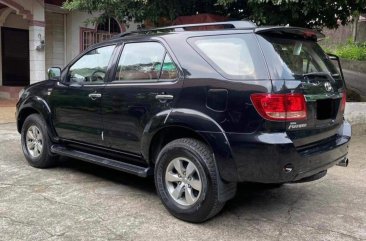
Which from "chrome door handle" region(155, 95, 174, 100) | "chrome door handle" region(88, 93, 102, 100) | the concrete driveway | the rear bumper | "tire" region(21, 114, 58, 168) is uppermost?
"chrome door handle" region(155, 95, 174, 100)

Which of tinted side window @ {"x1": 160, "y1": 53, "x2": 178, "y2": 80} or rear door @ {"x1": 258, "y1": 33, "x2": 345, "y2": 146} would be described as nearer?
rear door @ {"x1": 258, "y1": 33, "x2": 345, "y2": 146}

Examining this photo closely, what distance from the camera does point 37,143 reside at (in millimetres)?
6223

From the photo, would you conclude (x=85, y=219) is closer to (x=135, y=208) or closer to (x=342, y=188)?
(x=135, y=208)

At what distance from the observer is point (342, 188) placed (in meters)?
5.70

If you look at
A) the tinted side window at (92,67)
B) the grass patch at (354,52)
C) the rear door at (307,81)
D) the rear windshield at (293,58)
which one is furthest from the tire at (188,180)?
the grass patch at (354,52)

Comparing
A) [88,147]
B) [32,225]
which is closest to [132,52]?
[88,147]

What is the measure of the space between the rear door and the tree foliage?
11.3 feet

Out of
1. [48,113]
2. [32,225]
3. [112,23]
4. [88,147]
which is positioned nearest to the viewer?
[32,225]

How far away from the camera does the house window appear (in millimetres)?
14398

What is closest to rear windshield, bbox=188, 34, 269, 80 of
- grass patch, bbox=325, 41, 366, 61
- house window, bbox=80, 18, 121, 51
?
house window, bbox=80, 18, 121, 51

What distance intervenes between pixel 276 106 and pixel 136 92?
156 centimetres

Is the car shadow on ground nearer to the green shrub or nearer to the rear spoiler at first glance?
the rear spoiler

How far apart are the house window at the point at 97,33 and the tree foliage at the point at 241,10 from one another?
4.19 m

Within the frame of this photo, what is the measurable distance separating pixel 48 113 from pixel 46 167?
2.51 feet
